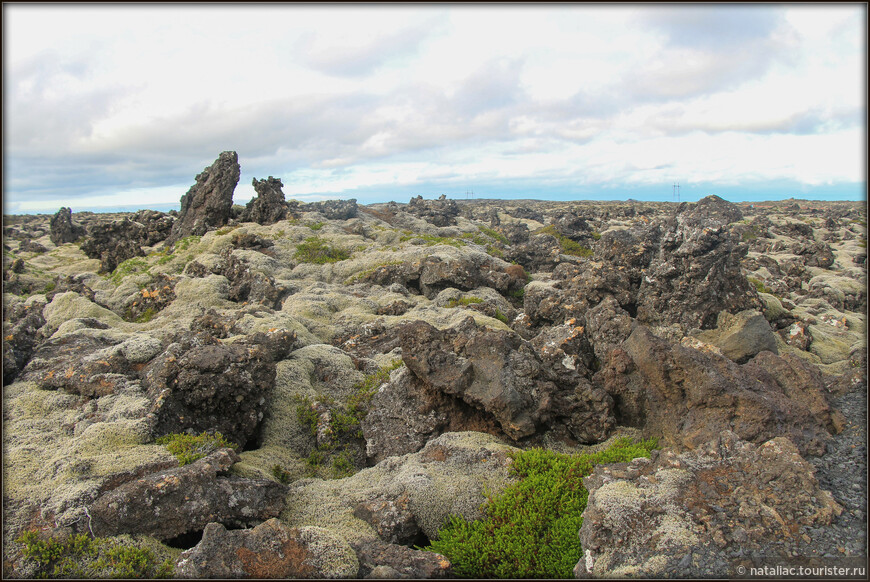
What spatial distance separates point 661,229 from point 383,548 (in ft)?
63.5

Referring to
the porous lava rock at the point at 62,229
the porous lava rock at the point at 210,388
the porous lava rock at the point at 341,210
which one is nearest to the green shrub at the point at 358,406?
the porous lava rock at the point at 210,388

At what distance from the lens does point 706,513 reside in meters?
6.61

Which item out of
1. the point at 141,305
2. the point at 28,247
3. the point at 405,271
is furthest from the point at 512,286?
the point at 28,247

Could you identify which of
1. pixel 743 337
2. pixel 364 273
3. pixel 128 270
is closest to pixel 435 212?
pixel 364 273

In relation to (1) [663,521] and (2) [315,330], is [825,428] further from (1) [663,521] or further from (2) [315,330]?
(2) [315,330]

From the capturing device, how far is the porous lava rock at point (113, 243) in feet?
105

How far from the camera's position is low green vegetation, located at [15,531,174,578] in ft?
21.1

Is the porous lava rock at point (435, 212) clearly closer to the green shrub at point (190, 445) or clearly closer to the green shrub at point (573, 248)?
the green shrub at point (573, 248)

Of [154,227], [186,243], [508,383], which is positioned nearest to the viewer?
[508,383]

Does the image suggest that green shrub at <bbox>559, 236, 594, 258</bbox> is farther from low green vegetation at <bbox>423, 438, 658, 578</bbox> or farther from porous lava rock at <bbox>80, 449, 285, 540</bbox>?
porous lava rock at <bbox>80, 449, 285, 540</bbox>

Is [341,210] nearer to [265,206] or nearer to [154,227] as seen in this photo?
[265,206]

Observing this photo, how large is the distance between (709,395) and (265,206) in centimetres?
3231

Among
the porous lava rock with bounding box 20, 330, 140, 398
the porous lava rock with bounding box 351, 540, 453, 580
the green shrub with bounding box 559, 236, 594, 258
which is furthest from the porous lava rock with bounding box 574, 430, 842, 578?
the green shrub with bounding box 559, 236, 594, 258

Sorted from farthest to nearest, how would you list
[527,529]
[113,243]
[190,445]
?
[113,243]
[190,445]
[527,529]
